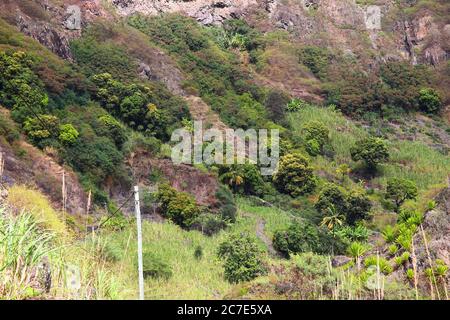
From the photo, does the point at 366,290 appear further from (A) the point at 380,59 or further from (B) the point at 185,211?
(A) the point at 380,59

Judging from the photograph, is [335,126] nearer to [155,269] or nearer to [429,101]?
[429,101]

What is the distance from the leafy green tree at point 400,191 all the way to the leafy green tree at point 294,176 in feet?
18.5

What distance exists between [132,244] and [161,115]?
2315cm

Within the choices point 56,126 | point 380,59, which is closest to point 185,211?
point 56,126

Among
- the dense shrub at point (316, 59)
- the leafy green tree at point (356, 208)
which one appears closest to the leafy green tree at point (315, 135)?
the leafy green tree at point (356, 208)

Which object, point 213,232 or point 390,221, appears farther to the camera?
point 390,221

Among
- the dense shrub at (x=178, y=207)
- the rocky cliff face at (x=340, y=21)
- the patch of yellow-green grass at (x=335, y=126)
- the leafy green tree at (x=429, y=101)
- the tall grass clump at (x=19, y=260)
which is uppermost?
the rocky cliff face at (x=340, y=21)

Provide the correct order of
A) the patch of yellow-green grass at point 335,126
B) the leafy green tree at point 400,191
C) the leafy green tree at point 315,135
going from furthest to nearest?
the patch of yellow-green grass at point 335,126 → the leafy green tree at point 315,135 → the leafy green tree at point 400,191

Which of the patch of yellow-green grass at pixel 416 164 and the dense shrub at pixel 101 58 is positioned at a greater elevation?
the dense shrub at pixel 101 58

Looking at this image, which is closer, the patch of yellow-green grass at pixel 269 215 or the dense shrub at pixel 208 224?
the dense shrub at pixel 208 224

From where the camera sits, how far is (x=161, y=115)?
49.2 metres

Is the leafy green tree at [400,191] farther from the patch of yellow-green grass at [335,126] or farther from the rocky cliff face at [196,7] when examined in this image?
the rocky cliff face at [196,7]

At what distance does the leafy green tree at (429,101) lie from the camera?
66.7 metres

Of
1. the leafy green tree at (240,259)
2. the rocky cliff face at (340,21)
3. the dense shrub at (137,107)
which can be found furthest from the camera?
the rocky cliff face at (340,21)
